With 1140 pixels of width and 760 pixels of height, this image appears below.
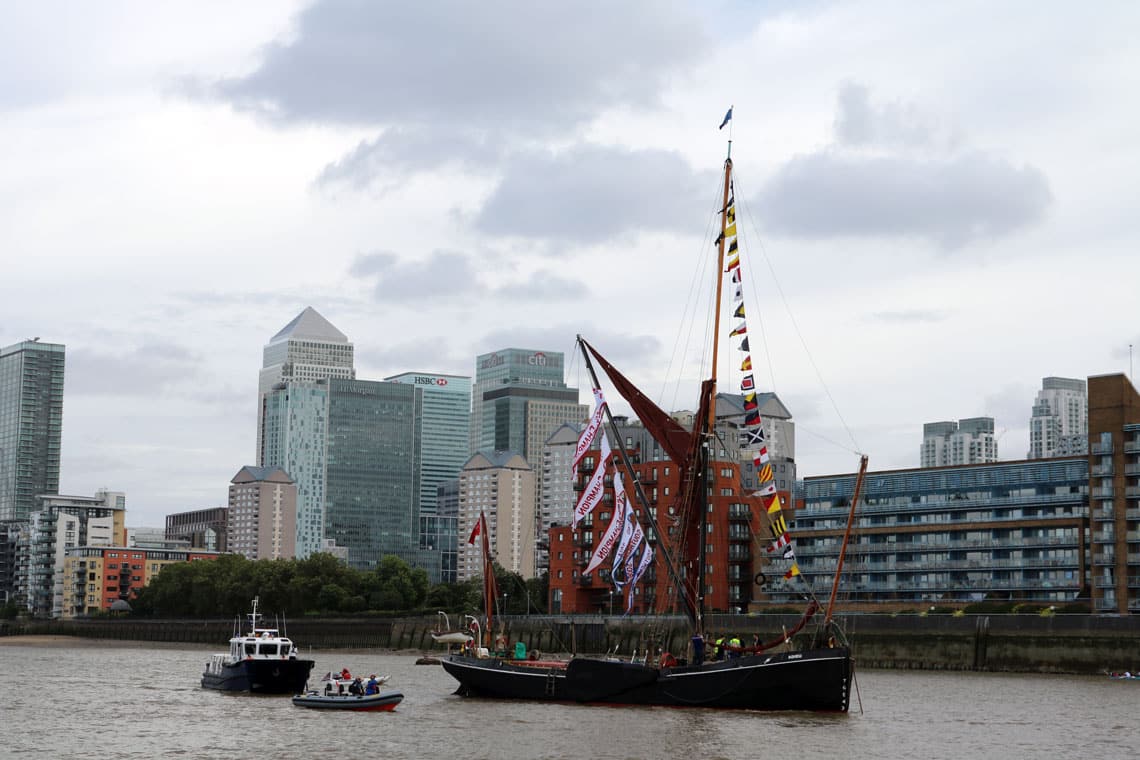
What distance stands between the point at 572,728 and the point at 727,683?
10134 mm

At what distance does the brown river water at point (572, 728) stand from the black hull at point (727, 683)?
82cm

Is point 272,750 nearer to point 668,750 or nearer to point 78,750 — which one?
point 78,750

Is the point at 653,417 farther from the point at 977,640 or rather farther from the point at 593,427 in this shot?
the point at 977,640

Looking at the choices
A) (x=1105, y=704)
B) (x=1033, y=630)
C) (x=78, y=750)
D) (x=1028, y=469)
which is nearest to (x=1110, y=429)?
(x=1028, y=469)

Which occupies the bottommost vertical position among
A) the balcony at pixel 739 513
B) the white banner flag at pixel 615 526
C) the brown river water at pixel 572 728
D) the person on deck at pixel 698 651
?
the brown river water at pixel 572 728

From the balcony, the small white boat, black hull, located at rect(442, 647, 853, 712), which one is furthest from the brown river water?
the balcony

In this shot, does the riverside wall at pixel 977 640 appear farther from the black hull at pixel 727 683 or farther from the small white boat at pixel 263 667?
the black hull at pixel 727 683

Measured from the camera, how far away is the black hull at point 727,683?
8181 cm

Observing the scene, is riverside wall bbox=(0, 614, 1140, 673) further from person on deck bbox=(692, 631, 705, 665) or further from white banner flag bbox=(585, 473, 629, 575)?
person on deck bbox=(692, 631, 705, 665)

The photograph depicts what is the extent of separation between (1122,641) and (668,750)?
66148mm

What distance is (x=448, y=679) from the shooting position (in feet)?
416

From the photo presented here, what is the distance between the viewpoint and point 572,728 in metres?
76.7

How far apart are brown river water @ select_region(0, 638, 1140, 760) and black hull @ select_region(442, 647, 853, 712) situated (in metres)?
0.82

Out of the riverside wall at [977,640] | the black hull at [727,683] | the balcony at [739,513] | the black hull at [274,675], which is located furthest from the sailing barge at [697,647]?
the balcony at [739,513]
